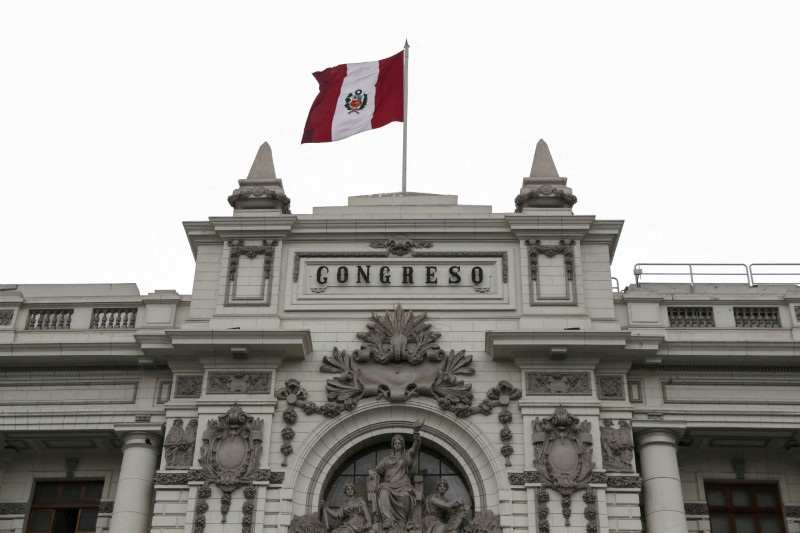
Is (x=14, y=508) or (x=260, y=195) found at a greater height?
(x=260, y=195)

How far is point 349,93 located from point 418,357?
30.1 feet

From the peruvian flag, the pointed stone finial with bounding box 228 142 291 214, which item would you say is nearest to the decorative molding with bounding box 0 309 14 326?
the pointed stone finial with bounding box 228 142 291 214

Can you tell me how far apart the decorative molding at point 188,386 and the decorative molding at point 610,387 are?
374 inches

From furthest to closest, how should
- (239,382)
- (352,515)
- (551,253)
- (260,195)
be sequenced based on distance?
(260,195) < (551,253) < (239,382) < (352,515)

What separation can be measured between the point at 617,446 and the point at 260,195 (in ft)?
36.2

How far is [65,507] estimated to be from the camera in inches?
1013

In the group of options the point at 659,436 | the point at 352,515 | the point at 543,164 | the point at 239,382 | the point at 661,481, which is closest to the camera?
the point at 352,515

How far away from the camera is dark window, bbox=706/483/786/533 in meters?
25.0

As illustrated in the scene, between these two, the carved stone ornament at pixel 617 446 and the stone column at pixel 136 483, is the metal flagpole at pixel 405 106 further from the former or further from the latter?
the stone column at pixel 136 483

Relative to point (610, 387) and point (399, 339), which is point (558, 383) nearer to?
point (610, 387)

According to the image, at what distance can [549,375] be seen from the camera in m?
24.7

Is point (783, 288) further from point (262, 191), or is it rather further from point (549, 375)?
point (262, 191)

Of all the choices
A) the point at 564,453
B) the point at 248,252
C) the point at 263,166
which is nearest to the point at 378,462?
the point at 564,453

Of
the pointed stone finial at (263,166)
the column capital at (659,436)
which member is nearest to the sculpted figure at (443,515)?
the column capital at (659,436)
